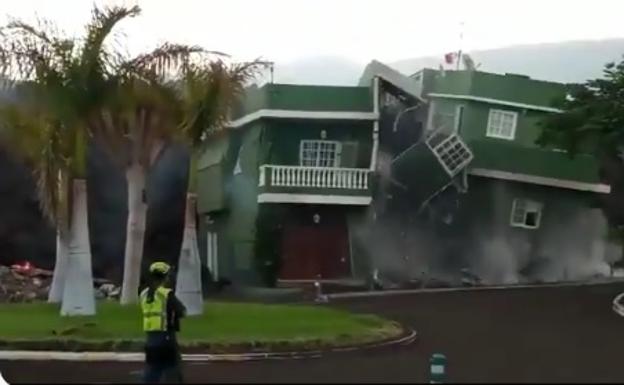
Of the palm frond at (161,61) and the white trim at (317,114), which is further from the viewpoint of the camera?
the white trim at (317,114)

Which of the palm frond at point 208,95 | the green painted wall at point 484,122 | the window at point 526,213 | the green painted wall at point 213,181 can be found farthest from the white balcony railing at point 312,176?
the palm frond at point 208,95

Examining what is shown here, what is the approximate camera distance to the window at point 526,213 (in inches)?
1443

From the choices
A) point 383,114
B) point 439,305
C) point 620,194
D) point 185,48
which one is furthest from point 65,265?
point 620,194

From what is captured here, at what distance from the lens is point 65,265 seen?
2291 cm

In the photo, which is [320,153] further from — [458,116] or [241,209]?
[458,116]

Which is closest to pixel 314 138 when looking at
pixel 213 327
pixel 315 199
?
pixel 315 199

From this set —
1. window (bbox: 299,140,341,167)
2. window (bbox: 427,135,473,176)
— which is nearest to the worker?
window (bbox: 427,135,473,176)

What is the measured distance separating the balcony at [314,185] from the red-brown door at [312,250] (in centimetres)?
122

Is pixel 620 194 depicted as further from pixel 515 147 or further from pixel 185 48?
pixel 185 48

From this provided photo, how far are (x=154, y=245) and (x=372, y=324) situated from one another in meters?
17.8

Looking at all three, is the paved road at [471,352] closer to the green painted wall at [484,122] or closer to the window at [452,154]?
the window at [452,154]

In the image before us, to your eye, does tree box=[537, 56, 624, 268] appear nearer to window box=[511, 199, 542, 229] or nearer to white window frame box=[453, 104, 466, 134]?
white window frame box=[453, 104, 466, 134]

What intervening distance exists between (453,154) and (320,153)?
159 inches

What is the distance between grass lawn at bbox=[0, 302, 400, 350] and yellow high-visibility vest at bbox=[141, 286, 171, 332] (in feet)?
19.5
